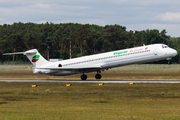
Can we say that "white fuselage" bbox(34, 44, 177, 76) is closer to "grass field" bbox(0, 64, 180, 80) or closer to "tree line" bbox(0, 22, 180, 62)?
"grass field" bbox(0, 64, 180, 80)

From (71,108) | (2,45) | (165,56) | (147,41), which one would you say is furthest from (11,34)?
(71,108)

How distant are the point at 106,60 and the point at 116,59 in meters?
1.71

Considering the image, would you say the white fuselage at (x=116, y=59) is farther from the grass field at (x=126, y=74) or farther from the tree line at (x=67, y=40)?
the tree line at (x=67, y=40)

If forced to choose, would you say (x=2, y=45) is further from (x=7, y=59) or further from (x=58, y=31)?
(x=58, y=31)

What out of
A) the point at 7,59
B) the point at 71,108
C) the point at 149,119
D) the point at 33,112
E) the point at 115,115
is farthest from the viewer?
the point at 7,59

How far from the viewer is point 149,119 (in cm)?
1625

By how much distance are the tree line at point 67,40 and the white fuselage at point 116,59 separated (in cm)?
8068

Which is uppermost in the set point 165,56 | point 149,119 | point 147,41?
point 147,41

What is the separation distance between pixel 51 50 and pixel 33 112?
126 m

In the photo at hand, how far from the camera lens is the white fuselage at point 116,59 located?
47844 mm

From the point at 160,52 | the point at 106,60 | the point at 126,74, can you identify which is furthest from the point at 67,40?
the point at 160,52

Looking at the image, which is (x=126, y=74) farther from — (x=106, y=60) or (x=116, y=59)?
(x=116, y=59)

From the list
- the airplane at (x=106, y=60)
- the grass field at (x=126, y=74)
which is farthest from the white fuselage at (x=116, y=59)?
the grass field at (x=126, y=74)

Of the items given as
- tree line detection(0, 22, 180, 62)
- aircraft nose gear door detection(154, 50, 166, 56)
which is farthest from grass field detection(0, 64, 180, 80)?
tree line detection(0, 22, 180, 62)
